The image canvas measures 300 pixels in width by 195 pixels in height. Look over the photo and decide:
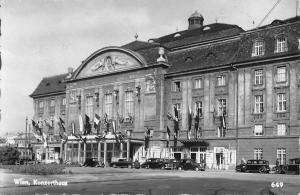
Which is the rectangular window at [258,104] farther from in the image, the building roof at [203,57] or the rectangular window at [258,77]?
the building roof at [203,57]

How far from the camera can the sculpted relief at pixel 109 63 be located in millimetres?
64375

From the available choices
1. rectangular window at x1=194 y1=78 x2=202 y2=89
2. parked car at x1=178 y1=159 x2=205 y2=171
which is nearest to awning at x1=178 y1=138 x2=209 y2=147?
parked car at x1=178 y1=159 x2=205 y2=171

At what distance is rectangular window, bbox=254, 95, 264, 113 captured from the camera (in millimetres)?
51344

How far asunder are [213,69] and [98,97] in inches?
→ 798

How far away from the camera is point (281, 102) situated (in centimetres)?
4978

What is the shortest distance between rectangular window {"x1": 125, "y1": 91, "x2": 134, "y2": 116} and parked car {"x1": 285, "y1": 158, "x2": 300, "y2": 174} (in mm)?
25920

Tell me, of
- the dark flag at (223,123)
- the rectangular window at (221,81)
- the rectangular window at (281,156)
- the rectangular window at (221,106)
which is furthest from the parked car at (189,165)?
the rectangular window at (221,81)

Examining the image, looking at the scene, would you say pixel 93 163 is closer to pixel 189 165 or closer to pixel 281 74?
pixel 189 165

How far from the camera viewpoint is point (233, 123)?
53.2 m

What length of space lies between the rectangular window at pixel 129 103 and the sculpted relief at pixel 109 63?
12.3 ft

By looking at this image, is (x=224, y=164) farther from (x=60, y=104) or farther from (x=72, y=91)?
(x=60, y=104)

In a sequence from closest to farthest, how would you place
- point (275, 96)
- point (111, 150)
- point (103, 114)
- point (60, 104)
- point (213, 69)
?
point (275, 96)
point (213, 69)
point (111, 150)
point (103, 114)
point (60, 104)

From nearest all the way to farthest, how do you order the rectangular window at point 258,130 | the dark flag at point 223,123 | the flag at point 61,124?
the rectangular window at point 258,130 < the dark flag at point 223,123 < the flag at point 61,124

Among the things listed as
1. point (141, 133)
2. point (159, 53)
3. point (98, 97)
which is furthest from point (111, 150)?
point (159, 53)
